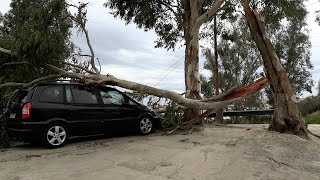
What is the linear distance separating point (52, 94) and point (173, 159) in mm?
3650

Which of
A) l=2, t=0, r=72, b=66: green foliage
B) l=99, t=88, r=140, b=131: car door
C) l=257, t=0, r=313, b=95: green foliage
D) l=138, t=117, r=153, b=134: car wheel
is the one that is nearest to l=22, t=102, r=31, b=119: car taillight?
l=2, t=0, r=72, b=66: green foliage

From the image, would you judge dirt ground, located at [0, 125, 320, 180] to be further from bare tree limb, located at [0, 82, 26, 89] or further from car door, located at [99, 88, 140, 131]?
bare tree limb, located at [0, 82, 26, 89]

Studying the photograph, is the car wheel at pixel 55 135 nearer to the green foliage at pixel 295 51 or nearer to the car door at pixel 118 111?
the car door at pixel 118 111

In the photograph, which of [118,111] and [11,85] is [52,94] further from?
[118,111]

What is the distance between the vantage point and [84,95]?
33.9ft

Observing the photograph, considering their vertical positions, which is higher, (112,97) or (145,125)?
(112,97)

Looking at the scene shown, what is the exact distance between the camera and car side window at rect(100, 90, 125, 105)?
35.3ft

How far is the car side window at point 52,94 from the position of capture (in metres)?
9.40

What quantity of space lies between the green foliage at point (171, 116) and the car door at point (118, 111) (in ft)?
3.06

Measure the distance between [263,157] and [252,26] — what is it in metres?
4.21

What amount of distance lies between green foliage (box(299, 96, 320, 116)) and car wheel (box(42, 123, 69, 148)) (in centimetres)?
3423

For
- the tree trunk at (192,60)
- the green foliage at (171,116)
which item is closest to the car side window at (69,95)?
the green foliage at (171,116)

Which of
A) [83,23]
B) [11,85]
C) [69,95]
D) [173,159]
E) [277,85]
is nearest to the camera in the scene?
[173,159]

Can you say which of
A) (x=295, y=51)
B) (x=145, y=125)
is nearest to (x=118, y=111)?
(x=145, y=125)
